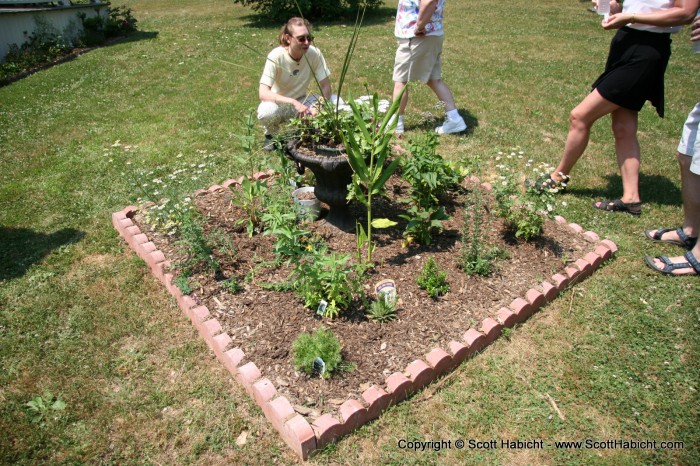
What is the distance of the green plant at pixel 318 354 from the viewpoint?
2473 millimetres

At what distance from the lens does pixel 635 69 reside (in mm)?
3688

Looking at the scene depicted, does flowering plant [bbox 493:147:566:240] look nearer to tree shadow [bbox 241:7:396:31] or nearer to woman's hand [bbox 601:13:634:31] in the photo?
woman's hand [bbox 601:13:634:31]

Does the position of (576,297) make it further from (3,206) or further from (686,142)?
(3,206)

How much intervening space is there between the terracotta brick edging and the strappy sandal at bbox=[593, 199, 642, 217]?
0.64m

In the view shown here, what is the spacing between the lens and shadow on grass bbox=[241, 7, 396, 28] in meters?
12.5

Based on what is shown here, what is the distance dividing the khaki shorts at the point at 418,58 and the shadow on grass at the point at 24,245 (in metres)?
3.70

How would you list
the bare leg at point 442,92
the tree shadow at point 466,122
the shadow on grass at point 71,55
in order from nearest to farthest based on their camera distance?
the bare leg at point 442,92 < the tree shadow at point 466,122 < the shadow on grass at point 71,55

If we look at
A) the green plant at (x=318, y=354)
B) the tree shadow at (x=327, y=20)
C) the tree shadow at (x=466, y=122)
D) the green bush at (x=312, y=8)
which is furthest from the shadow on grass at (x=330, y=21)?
the green plant at (x=318, y=354)

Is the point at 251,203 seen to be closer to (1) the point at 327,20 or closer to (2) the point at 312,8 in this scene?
(1) the point at 327,20

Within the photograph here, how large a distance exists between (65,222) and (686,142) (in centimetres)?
510

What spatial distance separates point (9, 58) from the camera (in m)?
9.09

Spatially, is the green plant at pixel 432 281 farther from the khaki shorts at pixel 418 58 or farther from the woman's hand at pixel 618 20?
the khaki shorts at pixel 418 58

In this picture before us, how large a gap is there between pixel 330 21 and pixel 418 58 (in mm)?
8814

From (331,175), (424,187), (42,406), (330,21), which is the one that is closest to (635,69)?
(424,187)
